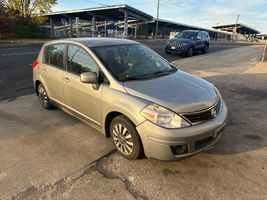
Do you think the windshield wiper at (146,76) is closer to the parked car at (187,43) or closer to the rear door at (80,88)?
the rear door at (80,88)

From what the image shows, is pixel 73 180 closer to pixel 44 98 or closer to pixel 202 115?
pixel 202 115

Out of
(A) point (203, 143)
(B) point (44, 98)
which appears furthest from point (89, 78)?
(B) point (44, 98)

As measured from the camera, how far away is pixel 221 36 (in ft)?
287

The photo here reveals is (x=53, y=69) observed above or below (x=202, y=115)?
above

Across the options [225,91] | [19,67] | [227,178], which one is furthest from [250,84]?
[19,67]

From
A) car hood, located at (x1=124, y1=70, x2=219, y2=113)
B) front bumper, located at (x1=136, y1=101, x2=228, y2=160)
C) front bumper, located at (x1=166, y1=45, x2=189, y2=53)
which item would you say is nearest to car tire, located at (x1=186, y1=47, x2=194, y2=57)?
front bumper, located at (x1=166, y1=45, x2=189, y2=53)

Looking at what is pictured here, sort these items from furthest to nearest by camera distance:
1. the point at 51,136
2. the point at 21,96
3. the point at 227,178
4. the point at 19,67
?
the point at 19,67 < the point at 21,96 < the point at 51,136 < the point at 227,178

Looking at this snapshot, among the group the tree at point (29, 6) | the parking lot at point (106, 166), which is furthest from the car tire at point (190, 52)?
the tree at point (29, 6)

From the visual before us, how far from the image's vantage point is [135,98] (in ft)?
10.0

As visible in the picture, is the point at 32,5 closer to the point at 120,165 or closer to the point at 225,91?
the point at 225,91

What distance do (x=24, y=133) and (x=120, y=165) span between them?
6.30 feet

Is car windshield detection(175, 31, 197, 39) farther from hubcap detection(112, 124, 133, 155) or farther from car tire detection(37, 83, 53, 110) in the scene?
hubcap detection(112, 124, 133, 155)

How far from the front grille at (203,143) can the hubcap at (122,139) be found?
0.84 m

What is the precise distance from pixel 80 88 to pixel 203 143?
6.74ft
